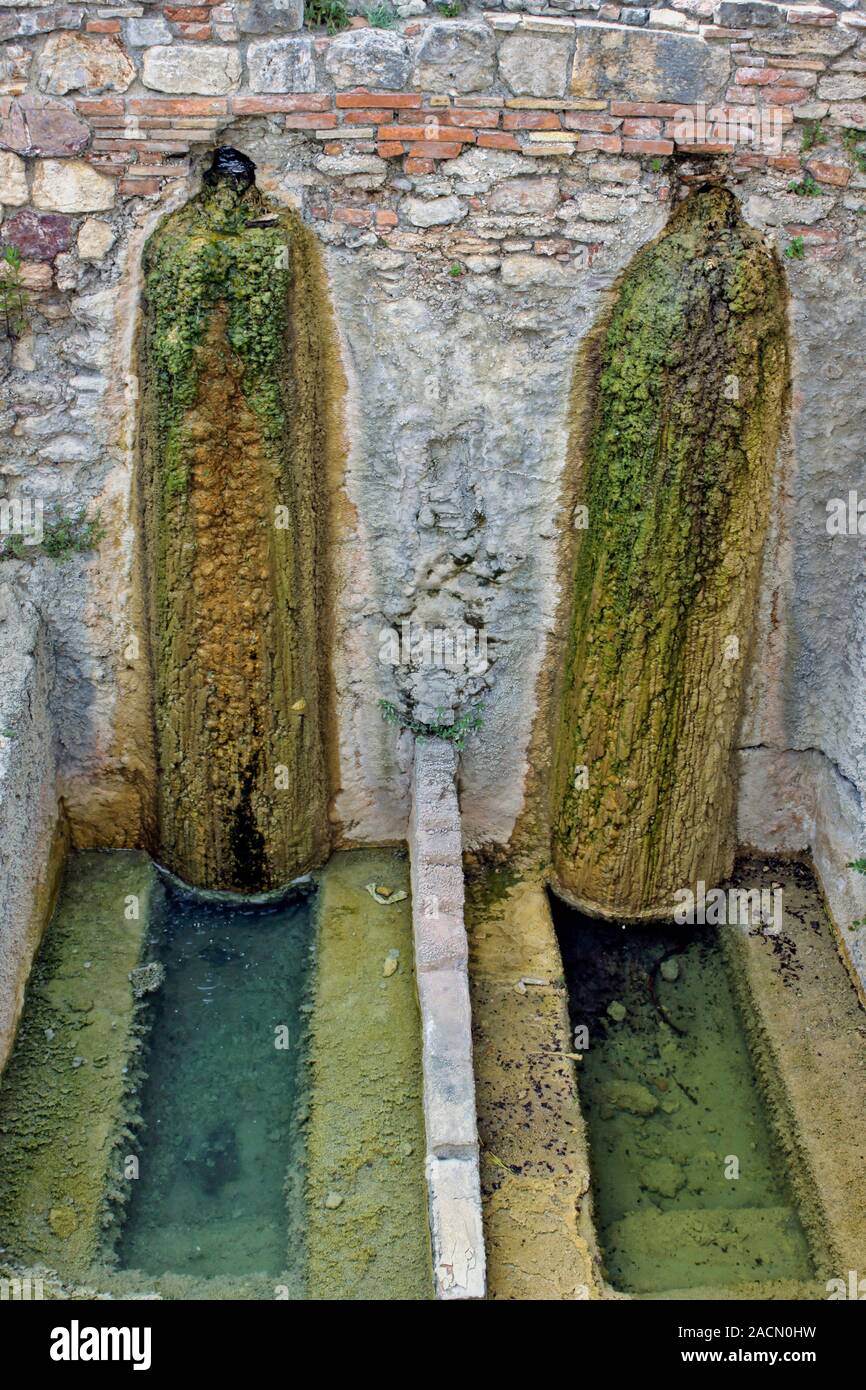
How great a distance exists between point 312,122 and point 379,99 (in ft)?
0.88

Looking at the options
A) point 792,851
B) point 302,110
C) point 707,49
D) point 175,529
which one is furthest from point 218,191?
point 792,851

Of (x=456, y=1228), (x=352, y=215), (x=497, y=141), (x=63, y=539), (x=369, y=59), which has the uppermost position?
(x=369, y=59)

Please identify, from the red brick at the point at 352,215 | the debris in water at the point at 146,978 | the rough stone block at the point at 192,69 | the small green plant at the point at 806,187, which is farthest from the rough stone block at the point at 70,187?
the debris in water at the point at 146,978

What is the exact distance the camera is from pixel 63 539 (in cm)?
571

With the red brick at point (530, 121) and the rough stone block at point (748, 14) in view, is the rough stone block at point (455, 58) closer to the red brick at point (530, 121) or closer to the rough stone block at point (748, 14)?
the red brick at point (530, 121)

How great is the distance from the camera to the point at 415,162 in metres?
5.10

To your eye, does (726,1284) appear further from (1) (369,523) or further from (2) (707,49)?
(2) (707,49)

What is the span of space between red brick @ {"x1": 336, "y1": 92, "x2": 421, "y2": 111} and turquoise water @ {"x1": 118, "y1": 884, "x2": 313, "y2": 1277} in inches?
135

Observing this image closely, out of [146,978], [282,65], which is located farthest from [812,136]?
[146,978]

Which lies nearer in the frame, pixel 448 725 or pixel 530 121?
pixel 530 121

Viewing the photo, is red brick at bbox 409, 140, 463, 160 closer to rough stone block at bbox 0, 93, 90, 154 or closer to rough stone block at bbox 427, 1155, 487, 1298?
rough stone block at bbox 0, 93, 90, 154

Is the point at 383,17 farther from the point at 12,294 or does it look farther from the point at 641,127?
the point at 12,294

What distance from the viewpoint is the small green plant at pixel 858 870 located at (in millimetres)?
5867

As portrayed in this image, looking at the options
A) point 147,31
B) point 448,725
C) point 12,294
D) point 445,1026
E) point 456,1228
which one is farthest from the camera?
point 448,725
